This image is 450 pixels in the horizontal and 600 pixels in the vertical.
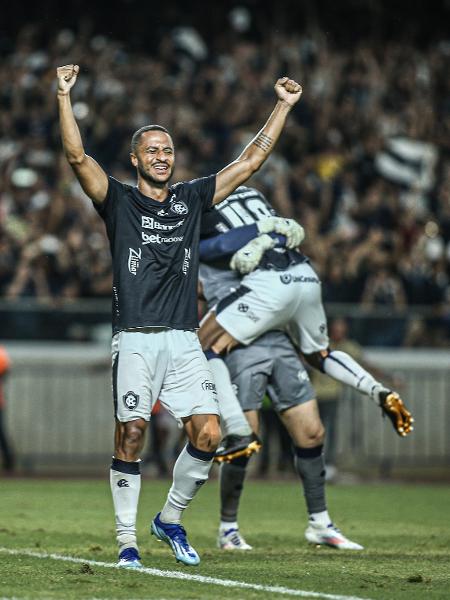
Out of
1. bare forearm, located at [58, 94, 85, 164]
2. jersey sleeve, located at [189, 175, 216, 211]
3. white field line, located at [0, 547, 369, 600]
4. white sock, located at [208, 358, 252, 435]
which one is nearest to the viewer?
white field line, located at [0, 547, 369, 600]

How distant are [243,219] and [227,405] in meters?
1.39

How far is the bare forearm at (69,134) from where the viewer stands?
6.95 metres

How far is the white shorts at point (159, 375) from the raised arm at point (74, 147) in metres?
0.84

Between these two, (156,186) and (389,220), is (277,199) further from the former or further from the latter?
(156,186)

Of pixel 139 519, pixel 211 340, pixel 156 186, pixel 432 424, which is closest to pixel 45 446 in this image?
pixel 432 424

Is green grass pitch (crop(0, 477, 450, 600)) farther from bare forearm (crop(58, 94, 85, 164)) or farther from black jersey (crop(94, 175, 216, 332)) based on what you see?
bare forearm (crop(58, 94, 85, 164))

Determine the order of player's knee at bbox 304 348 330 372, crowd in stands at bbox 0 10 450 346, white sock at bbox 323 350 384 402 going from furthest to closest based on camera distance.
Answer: crowd in stands at bbox 0 10 450 346, player's knee at bbox 304 348 330 372, white sock at bbox 323 350 384 402

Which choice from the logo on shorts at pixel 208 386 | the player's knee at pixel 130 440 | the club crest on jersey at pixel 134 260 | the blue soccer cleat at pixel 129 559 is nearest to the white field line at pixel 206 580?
the blue soccer cleat at pixel 129 559

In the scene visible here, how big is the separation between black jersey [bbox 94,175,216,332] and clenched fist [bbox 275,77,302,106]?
3.47ft

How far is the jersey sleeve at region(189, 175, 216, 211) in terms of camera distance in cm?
757

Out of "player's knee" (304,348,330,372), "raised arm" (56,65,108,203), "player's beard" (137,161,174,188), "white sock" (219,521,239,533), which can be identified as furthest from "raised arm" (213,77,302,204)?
"white sock" (219,521,239,533)

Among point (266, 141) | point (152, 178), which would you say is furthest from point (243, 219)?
point (152, 178)

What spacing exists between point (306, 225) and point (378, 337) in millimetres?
2120

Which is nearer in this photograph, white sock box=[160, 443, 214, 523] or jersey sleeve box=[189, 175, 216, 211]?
white sock box=[160, 443, 214, 523]
